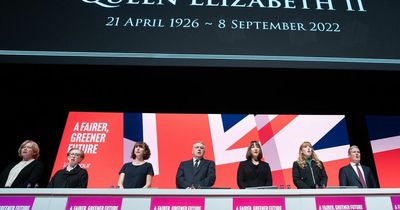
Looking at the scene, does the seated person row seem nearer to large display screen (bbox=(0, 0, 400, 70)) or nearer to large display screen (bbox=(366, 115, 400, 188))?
large display screen (bbox=(0, 0, 400, 70))

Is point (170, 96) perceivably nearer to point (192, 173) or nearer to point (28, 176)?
point (192, 173)

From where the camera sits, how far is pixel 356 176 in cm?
380

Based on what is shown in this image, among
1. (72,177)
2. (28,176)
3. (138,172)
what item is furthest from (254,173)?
(28,176)

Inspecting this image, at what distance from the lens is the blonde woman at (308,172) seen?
3.60 metres

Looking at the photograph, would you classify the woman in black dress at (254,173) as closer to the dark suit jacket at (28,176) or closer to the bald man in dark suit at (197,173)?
the bald man in dark suit at (197,173)

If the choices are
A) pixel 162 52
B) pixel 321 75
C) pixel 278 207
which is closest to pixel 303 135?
pixel 321 75

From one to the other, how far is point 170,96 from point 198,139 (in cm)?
77

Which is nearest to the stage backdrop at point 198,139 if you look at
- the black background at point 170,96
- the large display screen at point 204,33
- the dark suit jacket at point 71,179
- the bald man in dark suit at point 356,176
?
the black background at point 170,96

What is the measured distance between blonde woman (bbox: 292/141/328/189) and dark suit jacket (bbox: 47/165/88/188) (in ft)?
6.69

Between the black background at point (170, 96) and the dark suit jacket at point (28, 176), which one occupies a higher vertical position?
the black background at point (170, 96)

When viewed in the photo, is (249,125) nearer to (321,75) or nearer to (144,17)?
(321,75)

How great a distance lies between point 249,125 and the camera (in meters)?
5.26

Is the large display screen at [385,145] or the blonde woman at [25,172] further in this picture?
the large display screen at [385,145]

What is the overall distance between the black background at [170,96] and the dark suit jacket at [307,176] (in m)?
0.90
